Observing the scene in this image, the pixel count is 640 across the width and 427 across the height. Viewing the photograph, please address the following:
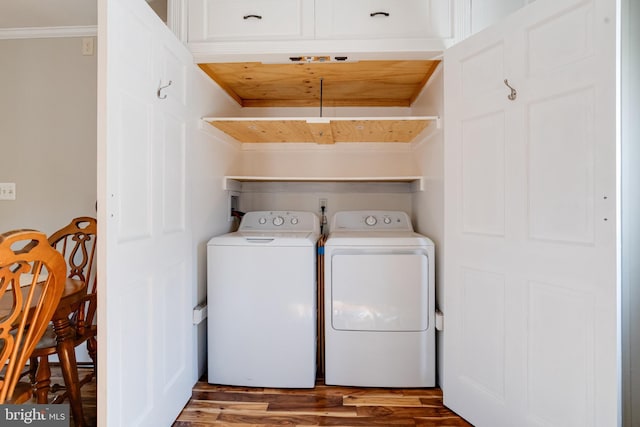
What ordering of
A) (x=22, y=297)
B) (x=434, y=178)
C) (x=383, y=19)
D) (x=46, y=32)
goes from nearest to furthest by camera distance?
1. (x=22, y=297)
2. (x=383, y=19)
3. (x=434, y=178)
4. (x=46, y=32)

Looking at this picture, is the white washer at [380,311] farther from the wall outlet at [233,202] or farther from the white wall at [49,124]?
the white wall at [49,124]

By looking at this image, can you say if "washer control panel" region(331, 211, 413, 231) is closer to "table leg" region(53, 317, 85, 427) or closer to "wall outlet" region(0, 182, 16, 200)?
"table leg" region(53, 317, 85, 427)

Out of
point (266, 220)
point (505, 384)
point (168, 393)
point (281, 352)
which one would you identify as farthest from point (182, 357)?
point (505, 384)

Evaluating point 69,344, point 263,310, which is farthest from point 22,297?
point 263,310

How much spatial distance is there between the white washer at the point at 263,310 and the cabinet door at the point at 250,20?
1.12 meters

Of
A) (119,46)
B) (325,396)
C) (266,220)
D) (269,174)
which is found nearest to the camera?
(119,46)

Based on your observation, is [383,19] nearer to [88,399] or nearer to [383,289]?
[383,289]

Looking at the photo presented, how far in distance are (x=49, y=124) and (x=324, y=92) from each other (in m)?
1.93

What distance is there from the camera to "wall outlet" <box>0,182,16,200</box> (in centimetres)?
229

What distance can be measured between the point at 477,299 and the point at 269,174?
1814 millimetres

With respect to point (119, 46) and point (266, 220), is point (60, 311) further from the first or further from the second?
point (266, 220)

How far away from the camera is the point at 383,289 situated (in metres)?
1.89

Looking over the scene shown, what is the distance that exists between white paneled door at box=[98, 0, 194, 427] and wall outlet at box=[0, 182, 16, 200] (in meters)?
1.52

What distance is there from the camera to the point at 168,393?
157 cm
